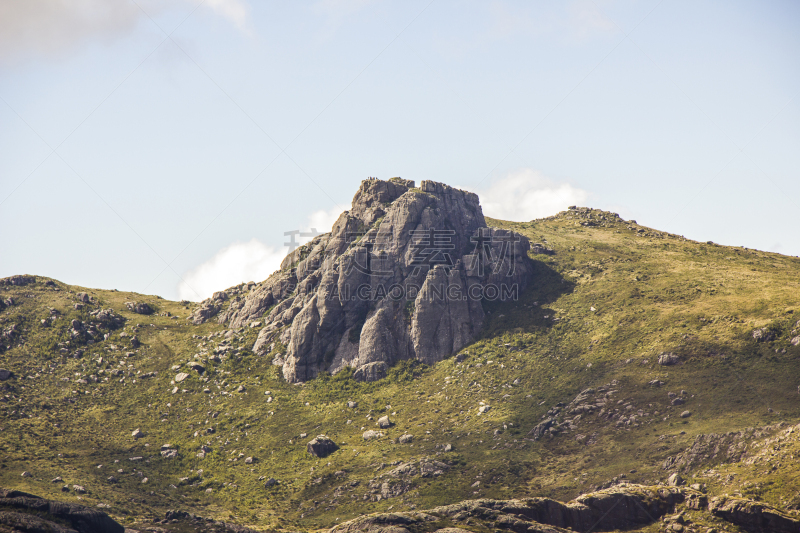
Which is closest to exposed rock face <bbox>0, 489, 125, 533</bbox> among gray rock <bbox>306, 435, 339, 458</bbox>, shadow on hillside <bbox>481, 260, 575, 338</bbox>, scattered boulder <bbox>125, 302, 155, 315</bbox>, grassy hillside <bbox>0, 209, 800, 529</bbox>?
grassy hillside <bbox>0, 209, 800, 529</bbox>

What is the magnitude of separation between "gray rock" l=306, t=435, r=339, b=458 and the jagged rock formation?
2213 centimetres

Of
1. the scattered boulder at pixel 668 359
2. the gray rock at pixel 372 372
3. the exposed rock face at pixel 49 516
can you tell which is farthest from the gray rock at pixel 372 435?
the scattered boulder at pixel 668 359

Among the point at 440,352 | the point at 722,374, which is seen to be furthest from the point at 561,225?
the point at 722,374

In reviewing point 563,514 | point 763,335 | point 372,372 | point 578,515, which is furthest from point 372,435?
point 763,335

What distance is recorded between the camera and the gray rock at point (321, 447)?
10620 centimetres

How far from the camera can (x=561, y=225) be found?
189000 millimetres

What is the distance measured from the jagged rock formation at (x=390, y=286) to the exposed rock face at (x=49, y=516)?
60415 mm

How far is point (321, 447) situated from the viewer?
10669 centimetres

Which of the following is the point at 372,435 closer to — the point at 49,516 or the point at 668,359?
the point at 49,516

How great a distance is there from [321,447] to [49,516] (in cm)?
4699

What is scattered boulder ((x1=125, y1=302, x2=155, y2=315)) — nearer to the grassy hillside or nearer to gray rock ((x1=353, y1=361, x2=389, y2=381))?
the grassy hillside

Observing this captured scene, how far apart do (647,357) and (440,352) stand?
4511cm

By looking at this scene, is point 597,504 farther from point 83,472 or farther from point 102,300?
point 102,300

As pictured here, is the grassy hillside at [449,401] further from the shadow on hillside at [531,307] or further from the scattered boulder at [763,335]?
the shadow on hillside at [531,307]
